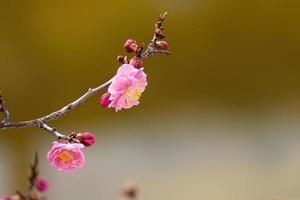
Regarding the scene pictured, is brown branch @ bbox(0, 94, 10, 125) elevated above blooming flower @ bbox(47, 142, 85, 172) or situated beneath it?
elevated above

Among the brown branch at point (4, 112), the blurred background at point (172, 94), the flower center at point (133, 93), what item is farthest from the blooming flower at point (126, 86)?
the blurred background at point (172, 94)

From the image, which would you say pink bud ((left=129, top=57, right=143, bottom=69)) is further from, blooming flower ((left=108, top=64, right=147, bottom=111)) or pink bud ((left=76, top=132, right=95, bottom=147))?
pink bud ((left=76, top=132, right=95, bottom=147))

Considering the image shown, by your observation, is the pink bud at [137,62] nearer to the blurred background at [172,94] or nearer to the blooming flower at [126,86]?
the blooming flower at [126,86]

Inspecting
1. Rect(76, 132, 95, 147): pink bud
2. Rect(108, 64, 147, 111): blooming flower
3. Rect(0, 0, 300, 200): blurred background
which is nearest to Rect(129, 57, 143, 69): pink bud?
Rect(108, 64, 147, 111): blooming flower

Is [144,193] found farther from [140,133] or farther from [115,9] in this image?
[115,9]

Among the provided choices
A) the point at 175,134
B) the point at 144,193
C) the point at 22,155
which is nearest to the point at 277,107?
the point at 175,134

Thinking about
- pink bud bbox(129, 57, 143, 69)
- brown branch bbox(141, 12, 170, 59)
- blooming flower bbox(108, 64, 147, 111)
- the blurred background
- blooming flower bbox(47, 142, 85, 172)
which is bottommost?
blooming flower bbox(47, 142, 85, 172)

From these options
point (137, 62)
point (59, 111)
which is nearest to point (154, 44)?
point (137, 62)

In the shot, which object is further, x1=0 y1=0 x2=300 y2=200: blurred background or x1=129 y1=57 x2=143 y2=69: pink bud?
x1=0 y1=0 x2=300 y2=200: blurred background
